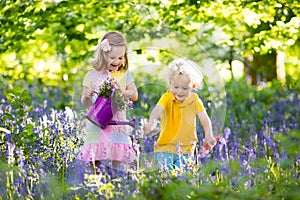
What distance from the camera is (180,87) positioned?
435cm

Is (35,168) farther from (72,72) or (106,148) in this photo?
(72,72)

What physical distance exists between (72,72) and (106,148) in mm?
5998

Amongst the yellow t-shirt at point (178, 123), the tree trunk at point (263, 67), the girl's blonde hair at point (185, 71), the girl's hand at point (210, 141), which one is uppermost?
the tree trunk at point (263, 67)

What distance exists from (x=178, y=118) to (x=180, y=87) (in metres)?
0.24

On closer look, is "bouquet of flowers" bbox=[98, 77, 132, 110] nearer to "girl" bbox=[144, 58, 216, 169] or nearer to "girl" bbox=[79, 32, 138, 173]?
"girl" bbox=[79, 32, 138, 173]

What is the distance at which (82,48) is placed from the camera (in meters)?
8.20

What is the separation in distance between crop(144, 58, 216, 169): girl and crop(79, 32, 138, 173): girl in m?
0.21

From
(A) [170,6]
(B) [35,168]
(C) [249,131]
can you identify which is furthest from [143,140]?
(C) [249,131]

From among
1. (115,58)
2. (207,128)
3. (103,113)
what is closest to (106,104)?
(103,113)

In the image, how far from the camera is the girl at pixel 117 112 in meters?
4.32

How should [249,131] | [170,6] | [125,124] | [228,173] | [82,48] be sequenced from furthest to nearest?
[82,48]
[249,131]
[170,6]
[125,124]
[228,173]

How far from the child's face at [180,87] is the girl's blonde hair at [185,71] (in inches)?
0.8

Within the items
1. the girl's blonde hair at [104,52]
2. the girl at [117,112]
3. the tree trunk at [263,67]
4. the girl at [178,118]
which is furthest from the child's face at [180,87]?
the tree trunk at [263,67]

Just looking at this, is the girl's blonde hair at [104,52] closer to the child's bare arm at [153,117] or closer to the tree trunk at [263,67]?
the child's bare arm at [153,117]
